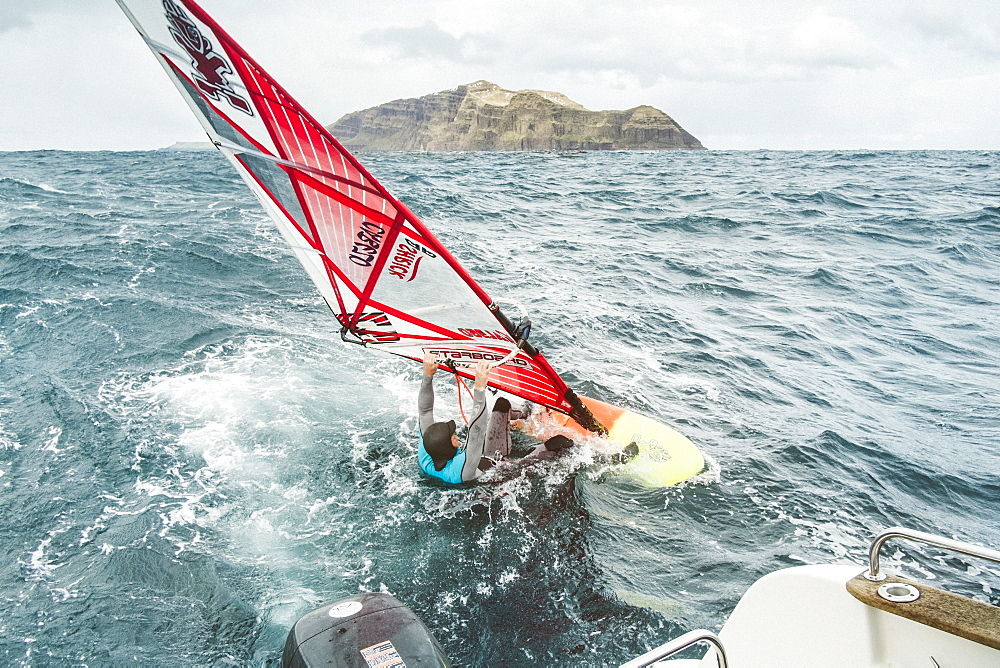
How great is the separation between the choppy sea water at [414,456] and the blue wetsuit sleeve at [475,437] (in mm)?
350

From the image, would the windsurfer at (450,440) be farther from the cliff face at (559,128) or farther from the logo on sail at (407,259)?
the cliff face at (559,128)

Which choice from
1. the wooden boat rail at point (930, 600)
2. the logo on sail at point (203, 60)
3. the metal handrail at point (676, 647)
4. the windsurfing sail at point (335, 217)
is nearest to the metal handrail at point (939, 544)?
the wooden boat rail at point (930, 600)

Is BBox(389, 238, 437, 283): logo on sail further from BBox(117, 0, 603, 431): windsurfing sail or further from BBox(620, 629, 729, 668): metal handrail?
BBox(620, 629, 729, 668): metal handrail

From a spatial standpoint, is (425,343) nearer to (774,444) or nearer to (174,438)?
(174,438)

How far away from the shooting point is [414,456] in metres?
7.25

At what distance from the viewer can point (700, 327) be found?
1235 centimetres

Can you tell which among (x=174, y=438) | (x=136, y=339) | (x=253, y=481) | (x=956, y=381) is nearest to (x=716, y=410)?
(x=956, y=381)

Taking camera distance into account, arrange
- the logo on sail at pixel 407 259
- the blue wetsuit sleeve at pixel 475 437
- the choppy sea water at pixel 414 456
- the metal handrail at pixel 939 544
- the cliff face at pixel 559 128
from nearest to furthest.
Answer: the metal handrail at pixel 939 544, the choppy sea water at pixel 414 456, the logo on sail at pixel 407 259, the blue wetsuit sleeve at pixel 475 437, the cliff face at pixel 559 128

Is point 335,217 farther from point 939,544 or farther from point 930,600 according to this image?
point 930,600

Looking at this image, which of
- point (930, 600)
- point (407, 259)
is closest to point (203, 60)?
point (407, 259)

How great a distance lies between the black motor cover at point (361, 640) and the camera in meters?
3.44

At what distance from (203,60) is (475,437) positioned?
13.3ft

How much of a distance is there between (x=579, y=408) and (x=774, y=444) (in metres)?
2.91

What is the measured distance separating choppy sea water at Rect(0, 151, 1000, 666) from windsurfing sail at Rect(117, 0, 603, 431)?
5.83 feet
